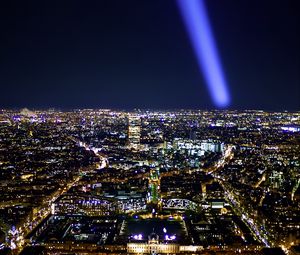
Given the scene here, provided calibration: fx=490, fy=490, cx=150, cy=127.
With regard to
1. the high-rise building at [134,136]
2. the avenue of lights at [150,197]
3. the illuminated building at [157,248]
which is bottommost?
the illuminated building at [157,248]

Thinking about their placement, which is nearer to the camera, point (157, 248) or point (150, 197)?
point (157, 248)

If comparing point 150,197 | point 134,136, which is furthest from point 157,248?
point 134,136

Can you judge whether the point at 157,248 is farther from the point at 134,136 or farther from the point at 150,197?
the point at 134,136

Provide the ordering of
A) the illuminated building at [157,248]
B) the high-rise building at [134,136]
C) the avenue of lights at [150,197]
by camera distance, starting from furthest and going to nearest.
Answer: the high-rise building at [134,136]
the avenue of lights at [150,197]
the illuminated building at [157,248]

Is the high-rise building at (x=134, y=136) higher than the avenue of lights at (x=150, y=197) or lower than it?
higher

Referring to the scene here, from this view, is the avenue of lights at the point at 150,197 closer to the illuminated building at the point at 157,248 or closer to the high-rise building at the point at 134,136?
the illuminated building at the point at 157,248

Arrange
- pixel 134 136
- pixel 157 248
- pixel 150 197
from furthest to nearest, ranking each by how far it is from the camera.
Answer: pixel 134 136, pixel 150 197, pixel 157 248

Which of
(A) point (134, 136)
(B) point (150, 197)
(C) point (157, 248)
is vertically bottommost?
(C) point (157, 248)

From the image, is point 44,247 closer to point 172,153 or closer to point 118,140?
point 172,153

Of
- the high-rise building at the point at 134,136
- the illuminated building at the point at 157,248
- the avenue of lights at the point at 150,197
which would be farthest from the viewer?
the high-rise building at the point at 134,136

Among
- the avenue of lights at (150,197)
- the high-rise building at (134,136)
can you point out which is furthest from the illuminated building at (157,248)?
the high-rise building at (134,136)
